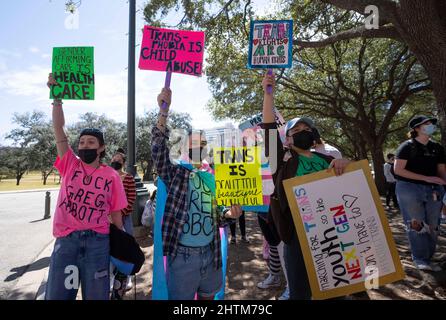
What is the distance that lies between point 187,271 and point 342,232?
1182mm

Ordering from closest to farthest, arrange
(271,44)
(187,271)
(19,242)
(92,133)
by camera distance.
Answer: (187,271) → (92,133) → (271,44) → (19,242)

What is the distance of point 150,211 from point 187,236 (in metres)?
3.38

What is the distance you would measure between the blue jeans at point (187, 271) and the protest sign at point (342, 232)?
2.43 ft

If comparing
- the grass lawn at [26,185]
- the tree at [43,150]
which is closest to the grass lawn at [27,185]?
the grass lawn at [26,185]

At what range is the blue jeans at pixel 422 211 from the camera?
13.9 feet

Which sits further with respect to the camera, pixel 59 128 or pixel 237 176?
pixel 59 128

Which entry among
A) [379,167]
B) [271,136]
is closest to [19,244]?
[271,136]

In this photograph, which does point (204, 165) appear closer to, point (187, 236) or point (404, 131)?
point (187, 236)

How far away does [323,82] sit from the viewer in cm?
1647

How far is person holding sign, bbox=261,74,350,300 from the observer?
234 cm

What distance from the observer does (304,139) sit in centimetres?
252

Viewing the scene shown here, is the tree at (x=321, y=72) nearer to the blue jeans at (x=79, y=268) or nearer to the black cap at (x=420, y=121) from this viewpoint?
the black cap at (x=420, y=121)

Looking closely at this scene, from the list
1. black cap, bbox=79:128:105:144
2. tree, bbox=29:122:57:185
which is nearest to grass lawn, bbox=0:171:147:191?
tree, bbox=29:122:57:185

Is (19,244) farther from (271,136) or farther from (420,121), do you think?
(420,121)
